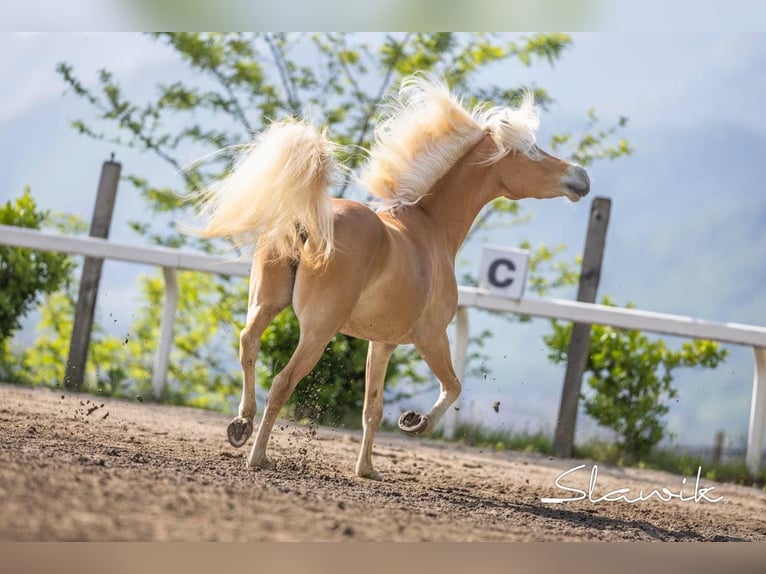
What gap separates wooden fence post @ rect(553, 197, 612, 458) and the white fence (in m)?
0.40

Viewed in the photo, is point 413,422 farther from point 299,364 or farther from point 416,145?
point 416,145

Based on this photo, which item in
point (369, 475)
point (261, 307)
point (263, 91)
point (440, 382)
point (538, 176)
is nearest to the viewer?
point (261, 307)

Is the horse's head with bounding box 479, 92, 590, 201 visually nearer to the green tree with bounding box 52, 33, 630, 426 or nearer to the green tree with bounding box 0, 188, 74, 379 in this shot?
the green tree with bounding box 0, 188, 74, 379

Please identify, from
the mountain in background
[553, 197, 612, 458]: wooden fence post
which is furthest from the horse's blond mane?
the mountain in background

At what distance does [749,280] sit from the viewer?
70.4ft

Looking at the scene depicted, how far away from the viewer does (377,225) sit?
5.41 m

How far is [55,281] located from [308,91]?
545 cm

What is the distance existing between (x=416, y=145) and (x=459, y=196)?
1.30 ft

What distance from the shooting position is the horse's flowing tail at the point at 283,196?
509 cm

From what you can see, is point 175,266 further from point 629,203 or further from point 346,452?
point 629,203

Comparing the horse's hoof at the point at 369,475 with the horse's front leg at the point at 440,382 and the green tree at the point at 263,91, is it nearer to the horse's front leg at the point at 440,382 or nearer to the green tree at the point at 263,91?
the horse's front leg at the point at 440,382

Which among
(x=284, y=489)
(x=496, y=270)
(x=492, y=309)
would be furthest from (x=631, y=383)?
(x=284, y=489)

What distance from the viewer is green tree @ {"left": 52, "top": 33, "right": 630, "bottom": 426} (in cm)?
1373
